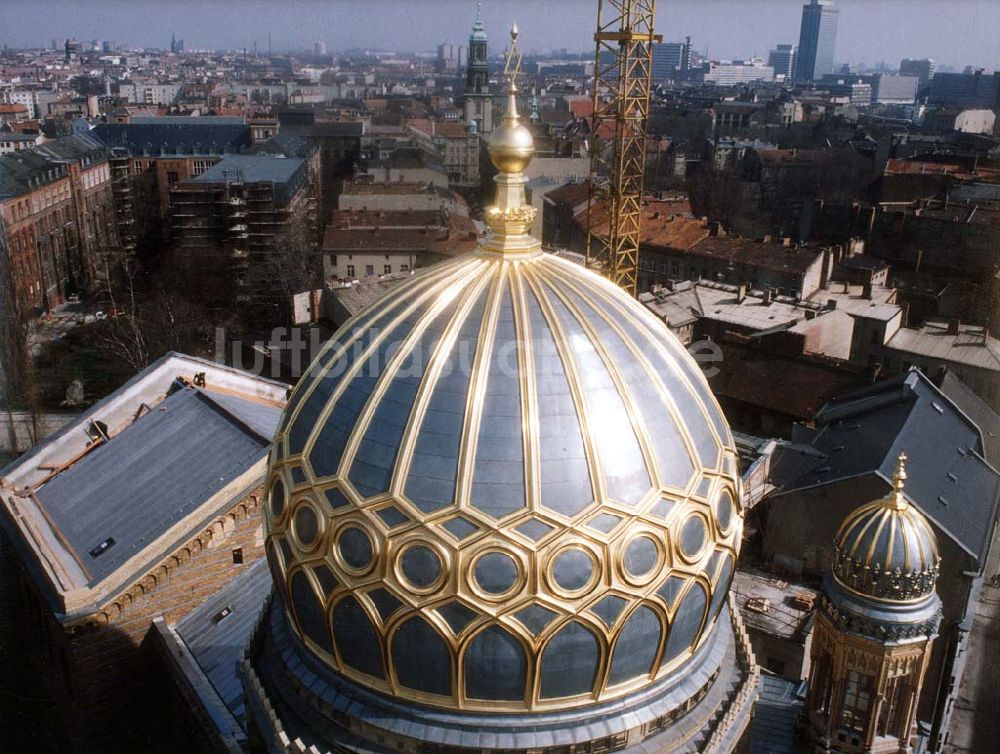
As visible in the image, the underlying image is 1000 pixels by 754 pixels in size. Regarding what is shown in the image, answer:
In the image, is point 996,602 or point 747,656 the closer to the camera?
point 747,656

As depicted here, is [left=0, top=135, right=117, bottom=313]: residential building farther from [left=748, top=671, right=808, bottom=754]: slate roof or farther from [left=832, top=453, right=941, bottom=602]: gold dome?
[left=832, top=453, right=941, bottom=602]: gold dome

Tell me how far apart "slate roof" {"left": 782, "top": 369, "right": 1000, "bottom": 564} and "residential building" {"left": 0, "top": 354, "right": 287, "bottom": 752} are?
722 inches

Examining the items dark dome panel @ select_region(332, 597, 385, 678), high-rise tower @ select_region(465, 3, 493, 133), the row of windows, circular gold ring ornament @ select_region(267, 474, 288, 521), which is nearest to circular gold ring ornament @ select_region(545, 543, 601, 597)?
dark dome panel @ select_region(332, 597, 385, 678)

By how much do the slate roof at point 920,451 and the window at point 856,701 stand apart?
12.1 m

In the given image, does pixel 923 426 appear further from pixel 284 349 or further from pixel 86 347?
pixel 86 347

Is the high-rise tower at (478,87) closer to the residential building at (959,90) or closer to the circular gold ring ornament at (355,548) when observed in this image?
the residential building at (959,90)

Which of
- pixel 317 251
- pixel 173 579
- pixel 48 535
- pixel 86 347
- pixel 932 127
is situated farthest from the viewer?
pixel 932 127

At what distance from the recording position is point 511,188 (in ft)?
55.5

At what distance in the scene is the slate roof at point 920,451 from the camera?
97.8 ft

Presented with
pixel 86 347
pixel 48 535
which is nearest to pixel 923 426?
pixel 48 535

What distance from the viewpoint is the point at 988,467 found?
33844mm

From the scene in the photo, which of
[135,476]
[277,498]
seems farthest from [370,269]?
[277,498]

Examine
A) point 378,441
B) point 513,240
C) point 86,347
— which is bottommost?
point 86,347

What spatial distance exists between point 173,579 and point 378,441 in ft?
37.3
